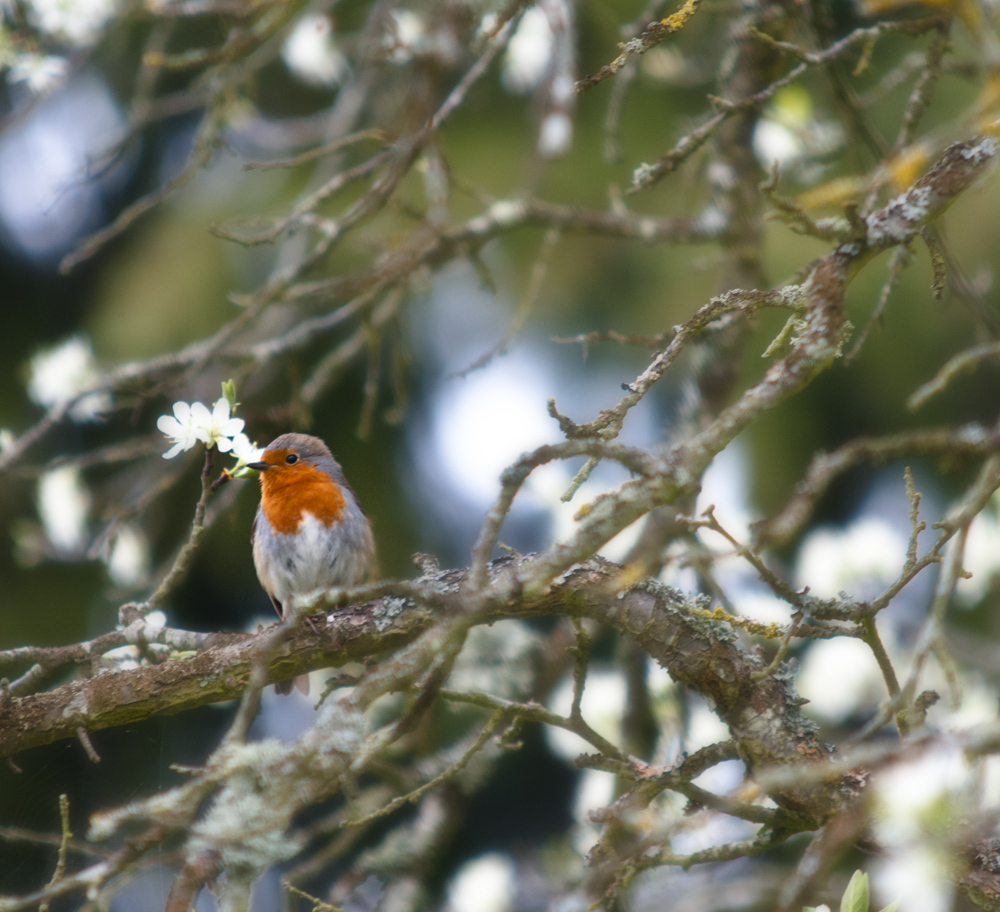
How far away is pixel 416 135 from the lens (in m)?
3.00

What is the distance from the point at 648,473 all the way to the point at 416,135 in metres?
1.68

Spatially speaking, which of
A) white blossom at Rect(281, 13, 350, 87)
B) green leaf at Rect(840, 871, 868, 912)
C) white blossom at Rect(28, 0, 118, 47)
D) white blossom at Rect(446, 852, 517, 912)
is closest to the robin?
white blossom at Rect(446, 852, 517, 912)

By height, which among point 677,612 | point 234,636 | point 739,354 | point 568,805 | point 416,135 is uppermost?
point 416,135

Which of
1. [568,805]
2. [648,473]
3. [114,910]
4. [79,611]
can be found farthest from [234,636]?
[568,805]

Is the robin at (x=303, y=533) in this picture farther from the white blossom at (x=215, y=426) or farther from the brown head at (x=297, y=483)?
the white blossom at (x=215, y=426)

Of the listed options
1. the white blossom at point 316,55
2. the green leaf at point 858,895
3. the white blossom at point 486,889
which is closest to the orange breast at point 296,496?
the white blossom at point 486,889

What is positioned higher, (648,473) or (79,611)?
(79,611)

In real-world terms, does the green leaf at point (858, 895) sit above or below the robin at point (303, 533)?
below

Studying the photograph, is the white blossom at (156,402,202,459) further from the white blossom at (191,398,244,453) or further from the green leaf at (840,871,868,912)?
the green leaf at (840,871,868,912)

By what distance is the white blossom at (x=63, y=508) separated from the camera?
4582mm

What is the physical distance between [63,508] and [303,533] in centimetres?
113

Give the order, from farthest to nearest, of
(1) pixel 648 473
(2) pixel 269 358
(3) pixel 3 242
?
(3) pixel 3 242 → (2) pixel 269 358 → (1) pixel 648 473

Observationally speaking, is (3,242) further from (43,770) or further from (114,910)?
(43,770)

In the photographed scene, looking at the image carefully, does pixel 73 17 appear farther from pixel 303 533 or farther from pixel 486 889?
pixel 486 889
